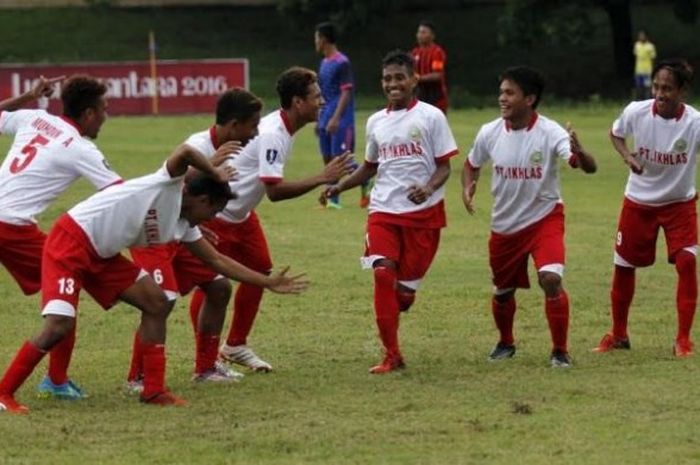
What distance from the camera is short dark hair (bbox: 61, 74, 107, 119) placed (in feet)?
31.8

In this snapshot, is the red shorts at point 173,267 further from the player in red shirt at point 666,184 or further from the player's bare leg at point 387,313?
the player in red shirt at point 666,184

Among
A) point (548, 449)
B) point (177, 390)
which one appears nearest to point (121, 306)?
point (177, 390)

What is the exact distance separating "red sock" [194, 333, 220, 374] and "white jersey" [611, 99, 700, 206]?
9.92 feet

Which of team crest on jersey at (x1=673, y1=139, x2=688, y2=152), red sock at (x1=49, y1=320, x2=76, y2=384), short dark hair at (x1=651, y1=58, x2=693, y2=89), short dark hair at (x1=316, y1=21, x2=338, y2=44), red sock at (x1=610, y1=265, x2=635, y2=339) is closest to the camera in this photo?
red sock at (x1=49, y1=320, x2=76, y2=384)

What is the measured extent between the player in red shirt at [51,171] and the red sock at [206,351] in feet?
2.63

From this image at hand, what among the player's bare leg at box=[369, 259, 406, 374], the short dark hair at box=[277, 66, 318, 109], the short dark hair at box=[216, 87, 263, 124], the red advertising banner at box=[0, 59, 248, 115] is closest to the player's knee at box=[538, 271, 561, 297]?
the player's bare leg at box=[369, 259, 406, 374]

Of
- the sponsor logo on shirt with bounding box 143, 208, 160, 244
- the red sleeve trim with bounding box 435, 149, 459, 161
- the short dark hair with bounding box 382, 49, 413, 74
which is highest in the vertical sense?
the short dark hair with bounding box 382, 49, 413, 74

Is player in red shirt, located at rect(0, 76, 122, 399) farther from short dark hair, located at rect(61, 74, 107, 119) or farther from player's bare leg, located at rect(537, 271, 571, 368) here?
player's bare leg, located at rect(537, 271, 571, 368)

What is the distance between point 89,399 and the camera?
9758mm

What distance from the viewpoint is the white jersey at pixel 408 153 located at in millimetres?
10781

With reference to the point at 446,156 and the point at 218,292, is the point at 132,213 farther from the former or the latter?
the point at 446,156

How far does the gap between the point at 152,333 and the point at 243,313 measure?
162 cm

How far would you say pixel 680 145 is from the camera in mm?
11250

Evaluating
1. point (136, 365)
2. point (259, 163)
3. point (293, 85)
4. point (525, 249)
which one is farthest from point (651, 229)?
point (136, 365)
